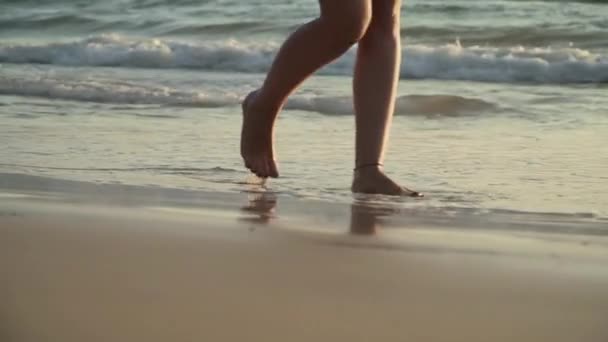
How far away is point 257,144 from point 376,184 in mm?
328

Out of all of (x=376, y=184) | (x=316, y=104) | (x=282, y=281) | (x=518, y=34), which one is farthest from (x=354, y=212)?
(x=518, y=34)

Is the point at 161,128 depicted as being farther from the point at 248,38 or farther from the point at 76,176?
the point at 248,38

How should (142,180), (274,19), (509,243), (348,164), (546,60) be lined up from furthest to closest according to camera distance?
(274,19), (546,60), (348,164), (142,180), (509,243)

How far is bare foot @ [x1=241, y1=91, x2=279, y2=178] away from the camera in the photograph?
333 centimetres

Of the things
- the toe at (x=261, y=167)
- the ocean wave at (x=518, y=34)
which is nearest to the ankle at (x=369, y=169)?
the toe at (x=261, y=167)

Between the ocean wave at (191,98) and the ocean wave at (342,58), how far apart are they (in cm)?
149

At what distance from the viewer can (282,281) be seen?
1.95m

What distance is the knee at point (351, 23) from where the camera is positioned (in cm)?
302

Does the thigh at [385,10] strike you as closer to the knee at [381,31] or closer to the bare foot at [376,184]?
the knee at [381,31]

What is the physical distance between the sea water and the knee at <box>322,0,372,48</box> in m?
0.40

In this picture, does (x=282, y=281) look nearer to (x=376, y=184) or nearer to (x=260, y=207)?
(x=260, y=207)

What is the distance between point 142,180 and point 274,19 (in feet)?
22.9

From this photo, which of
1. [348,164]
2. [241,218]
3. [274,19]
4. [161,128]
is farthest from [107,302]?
[274,19]

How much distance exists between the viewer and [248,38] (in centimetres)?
962
